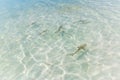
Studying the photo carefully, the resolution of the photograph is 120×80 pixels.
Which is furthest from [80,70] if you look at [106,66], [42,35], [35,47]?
A: [42,35]

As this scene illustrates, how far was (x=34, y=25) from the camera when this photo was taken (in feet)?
26.9

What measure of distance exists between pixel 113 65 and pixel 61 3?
5508 millimetres

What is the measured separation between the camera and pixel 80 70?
525 centimetres

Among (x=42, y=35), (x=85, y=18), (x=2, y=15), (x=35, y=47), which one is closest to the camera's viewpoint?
(x=35, y=47)

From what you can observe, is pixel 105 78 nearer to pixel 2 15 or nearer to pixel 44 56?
pixel 44 56

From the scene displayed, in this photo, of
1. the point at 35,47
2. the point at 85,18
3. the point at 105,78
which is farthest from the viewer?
the point at 85,18

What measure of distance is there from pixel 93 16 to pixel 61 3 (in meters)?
2.47

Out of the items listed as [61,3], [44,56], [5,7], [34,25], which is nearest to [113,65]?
[44,56]

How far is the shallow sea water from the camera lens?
5.34 metres

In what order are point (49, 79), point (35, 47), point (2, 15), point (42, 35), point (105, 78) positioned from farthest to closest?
point (2, 15) < point (42, 35) < point (35, 47) < point (49, 79) < point (105, 78)

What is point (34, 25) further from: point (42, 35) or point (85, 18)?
point (85, 18)

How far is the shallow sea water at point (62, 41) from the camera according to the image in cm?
534

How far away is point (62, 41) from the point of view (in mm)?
6711

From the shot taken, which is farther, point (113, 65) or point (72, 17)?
point (72, 17)
